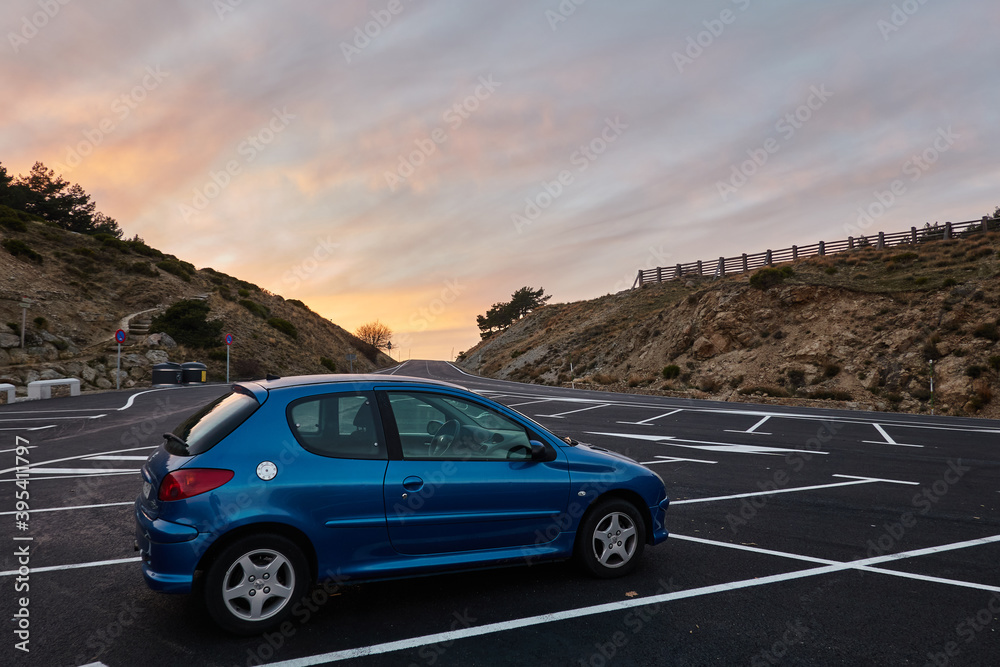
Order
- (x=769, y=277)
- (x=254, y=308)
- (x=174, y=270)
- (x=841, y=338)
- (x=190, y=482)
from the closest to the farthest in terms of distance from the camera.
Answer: (x=190, y=482) < (x=841, y=338) < (x=769, y=277) < (x=174, y=270) < (x=254, y=308)

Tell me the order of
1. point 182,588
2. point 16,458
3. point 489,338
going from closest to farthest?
point 182,588
point 16,458
point 489,338

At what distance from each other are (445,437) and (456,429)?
0.12m

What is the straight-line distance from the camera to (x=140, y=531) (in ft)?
12.0

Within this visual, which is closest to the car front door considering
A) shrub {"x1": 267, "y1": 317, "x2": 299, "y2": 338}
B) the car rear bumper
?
the car rear bumper

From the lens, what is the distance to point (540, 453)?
13.9ft

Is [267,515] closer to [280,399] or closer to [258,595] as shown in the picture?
[258,595]

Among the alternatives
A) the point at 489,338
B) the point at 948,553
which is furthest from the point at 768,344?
the point at 489,338

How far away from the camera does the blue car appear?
3438mm

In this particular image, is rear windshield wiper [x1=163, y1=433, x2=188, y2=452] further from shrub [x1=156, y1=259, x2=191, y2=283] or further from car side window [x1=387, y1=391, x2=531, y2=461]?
shrub [x1=156, y1=259, x2=191, y2=283]

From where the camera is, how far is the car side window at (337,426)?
12.4 ft

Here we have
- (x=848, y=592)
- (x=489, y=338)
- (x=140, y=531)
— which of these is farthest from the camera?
(x=489, y=338)

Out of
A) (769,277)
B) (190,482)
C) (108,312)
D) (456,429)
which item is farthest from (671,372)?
(108,312)

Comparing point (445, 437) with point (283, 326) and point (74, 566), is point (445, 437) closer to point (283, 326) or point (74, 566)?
point (74, 566)

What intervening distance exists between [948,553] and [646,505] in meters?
2.98
